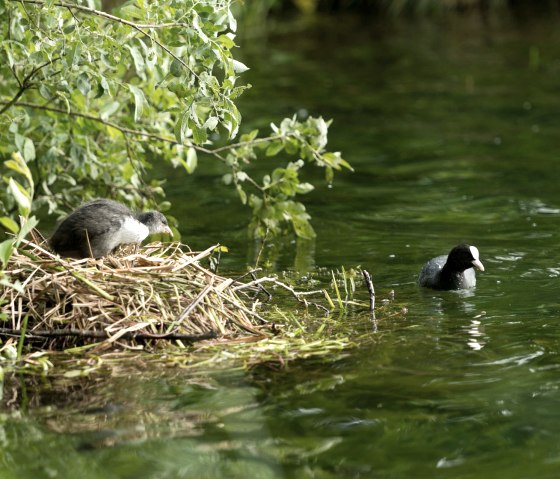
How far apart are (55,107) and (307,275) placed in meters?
2.87

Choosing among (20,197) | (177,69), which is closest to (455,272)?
(177,69)

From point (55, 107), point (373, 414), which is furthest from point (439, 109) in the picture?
point (373, 414)

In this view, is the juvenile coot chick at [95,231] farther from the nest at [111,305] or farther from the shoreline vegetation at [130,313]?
the nest at [111,305]

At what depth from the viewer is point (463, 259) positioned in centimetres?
1051

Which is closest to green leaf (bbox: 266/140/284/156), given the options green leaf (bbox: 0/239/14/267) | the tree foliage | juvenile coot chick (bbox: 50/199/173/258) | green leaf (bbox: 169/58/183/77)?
the tree foliage

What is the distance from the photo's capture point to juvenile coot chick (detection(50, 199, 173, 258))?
8.99m

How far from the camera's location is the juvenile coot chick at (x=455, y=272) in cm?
1043

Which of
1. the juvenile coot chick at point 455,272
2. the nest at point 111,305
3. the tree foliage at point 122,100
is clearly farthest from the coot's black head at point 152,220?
the juvenile coot chick at point 455,272

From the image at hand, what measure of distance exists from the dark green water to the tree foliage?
1.15 meters

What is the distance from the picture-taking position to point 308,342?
8430 millimetres

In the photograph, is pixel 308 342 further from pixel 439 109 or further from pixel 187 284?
pixel 439 109

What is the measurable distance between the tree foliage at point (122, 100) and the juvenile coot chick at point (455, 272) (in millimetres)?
1226

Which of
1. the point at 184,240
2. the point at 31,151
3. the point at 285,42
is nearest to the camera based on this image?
the point at 31,151

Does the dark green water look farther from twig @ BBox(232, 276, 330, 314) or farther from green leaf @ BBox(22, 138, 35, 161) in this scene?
green leaf @ BBox(22, 138, 35, 161)
